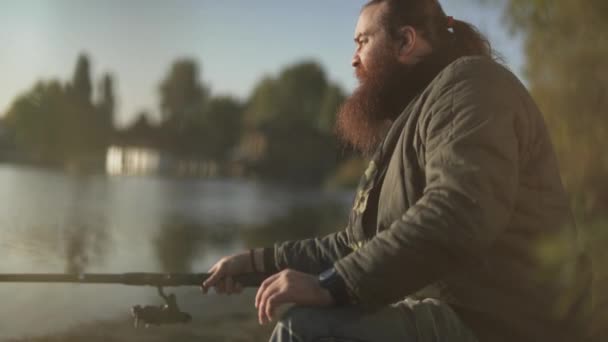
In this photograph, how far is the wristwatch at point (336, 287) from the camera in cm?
166

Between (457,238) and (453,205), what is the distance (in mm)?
70

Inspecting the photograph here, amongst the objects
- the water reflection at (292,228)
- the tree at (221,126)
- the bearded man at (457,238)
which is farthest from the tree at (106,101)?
the tree at (221,126)

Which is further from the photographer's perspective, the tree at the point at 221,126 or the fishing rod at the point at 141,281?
the tree at the point at 221,126

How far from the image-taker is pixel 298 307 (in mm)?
1678

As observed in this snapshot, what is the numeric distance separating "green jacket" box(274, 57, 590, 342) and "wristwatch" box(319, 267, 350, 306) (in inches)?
0.8

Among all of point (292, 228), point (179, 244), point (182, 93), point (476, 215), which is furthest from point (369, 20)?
point (182, 93)

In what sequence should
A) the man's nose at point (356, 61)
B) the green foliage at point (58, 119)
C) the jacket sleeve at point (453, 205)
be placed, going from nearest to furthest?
1. the jacket sleeve at point (453, 205)
2. the man's nose at point (356, 61)
3. the green foliage at point (58, 119)

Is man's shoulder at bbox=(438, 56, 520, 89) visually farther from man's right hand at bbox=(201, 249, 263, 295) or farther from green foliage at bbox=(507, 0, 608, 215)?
man's right hand at bbox=(201, 249, 263, 295)

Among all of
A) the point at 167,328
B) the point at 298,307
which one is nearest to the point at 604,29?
the point at 298,307

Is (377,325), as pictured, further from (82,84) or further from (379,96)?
(82,84)

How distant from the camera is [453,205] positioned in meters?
1.56

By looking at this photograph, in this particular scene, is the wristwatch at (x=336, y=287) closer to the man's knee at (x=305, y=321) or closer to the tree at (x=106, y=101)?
the man's knee at (x=305, y=321)

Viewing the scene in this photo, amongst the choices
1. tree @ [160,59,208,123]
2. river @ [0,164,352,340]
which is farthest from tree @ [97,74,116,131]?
tree @ [160,59,208,123]

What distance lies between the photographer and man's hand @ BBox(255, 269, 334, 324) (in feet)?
5.37
